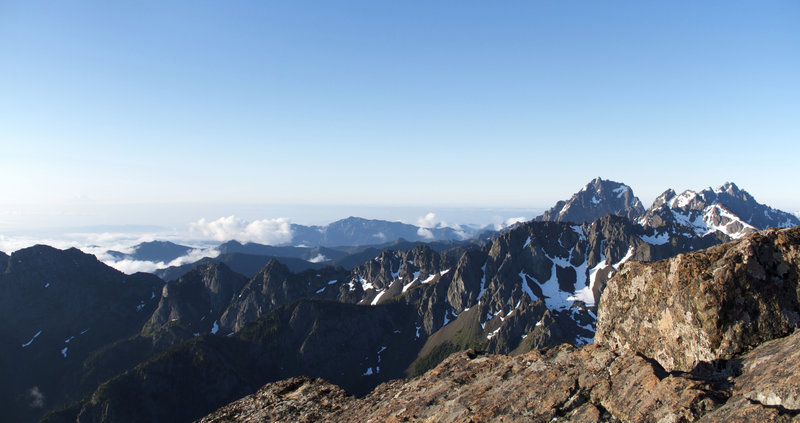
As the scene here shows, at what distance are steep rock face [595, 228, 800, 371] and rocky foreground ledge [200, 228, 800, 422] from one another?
40 mm

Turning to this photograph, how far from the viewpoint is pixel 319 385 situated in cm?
2620

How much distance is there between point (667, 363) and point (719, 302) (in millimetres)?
3439

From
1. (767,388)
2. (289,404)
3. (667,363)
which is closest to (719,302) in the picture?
(667,363)

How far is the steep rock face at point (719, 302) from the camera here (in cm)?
1464

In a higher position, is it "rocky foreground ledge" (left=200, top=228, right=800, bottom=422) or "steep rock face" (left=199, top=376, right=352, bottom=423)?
"rocky foreground ledge" (left=200, top=228, right=800, bottom=422)

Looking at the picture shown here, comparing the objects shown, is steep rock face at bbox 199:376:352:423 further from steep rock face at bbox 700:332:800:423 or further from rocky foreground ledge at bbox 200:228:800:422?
steep rock face at bbox 700:332:800:423

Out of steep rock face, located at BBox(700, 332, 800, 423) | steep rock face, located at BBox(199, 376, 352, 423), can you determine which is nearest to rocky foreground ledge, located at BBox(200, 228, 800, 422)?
steep rock face, located at BBox(700, 332, 800, 423)

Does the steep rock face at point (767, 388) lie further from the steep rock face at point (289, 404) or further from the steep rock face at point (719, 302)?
the steep rock face at point (289, 404)

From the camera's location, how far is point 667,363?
16.4m

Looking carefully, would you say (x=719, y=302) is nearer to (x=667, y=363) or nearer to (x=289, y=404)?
(x=667, y=363)

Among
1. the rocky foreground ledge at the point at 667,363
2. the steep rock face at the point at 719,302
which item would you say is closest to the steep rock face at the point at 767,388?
the rocky foreground ledge at the point at 667,363

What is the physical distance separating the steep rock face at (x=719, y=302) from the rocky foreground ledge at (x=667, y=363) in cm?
4

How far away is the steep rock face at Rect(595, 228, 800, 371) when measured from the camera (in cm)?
1464

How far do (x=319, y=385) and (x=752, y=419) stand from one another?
23191 mm
